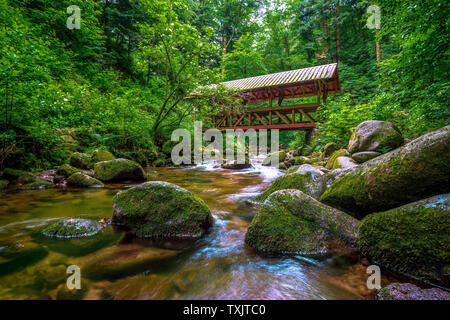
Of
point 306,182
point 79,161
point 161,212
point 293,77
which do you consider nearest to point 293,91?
point 293,77

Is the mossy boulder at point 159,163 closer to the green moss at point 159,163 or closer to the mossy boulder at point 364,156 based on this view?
the green moss at point 159,163

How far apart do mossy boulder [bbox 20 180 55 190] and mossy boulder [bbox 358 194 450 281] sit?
652cm

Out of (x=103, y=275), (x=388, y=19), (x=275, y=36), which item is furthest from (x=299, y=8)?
(x=103, y=275)

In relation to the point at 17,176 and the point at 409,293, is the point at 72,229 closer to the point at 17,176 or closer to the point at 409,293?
the point at 409,293

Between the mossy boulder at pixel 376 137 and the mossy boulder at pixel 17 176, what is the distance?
26.8 feet

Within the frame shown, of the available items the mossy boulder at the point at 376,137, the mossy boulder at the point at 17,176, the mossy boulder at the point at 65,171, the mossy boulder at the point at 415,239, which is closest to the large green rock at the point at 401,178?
the mossy boulder at the point at 415,239

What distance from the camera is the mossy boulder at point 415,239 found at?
1591mm

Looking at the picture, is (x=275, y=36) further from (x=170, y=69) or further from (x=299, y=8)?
(x=170, y=69)

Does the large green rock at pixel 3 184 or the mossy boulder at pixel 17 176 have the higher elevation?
the mossy boulder at pixel 17 176

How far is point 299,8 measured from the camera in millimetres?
23234

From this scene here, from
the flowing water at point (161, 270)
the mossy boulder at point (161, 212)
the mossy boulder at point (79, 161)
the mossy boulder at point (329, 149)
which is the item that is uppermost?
the mossy boulder at point (329, 149)

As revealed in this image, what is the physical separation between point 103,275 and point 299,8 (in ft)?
99.6

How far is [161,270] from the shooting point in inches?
Result: 75.5

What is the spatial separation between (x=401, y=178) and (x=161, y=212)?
289 centimetres
